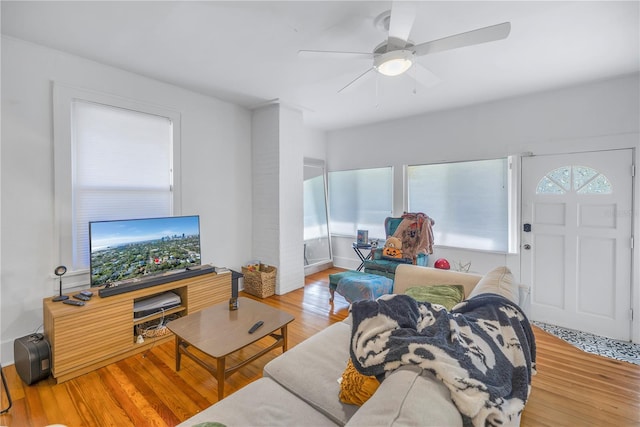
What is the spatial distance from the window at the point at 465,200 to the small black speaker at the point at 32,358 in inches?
168

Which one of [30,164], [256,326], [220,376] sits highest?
[30,164]

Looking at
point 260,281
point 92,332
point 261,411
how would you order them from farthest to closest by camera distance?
point 260,281 → point 92,332 → point 261,411

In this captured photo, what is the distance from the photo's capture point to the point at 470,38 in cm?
165

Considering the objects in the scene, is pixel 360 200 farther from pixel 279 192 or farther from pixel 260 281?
pixel 260 281

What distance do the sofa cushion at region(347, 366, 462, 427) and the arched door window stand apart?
10.8 feet

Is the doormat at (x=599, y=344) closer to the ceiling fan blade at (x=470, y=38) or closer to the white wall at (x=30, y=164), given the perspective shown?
the ceiling fan blade at (x=470, y=38)

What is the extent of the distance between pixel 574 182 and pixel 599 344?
1646mm

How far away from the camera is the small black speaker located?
193 centimetres

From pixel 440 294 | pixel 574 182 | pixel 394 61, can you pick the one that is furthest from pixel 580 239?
pixel 394 61

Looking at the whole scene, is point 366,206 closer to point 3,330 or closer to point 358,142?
point 358,142

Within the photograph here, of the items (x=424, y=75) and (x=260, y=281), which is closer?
(x=424, y=75)

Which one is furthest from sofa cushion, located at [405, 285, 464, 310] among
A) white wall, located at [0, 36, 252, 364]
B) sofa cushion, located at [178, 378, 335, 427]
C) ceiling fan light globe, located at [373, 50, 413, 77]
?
white wall, located at [0, 36, 252, 364]

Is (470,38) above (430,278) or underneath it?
above

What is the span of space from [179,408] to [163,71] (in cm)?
296
